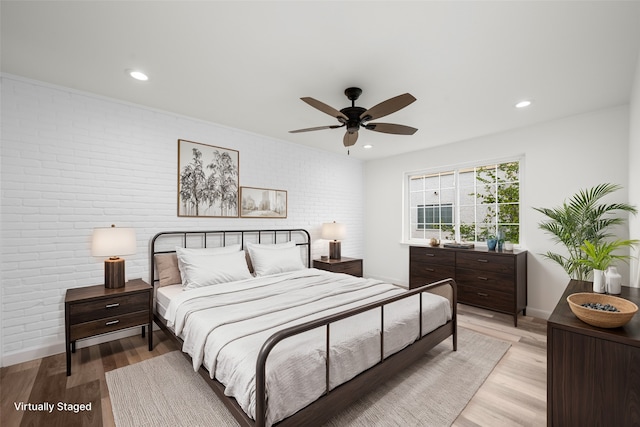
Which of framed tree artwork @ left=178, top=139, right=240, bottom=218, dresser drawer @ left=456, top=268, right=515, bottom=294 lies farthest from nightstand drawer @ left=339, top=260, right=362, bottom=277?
A: framed tree artwork @ left=178, top=139, right=240, bottom=218

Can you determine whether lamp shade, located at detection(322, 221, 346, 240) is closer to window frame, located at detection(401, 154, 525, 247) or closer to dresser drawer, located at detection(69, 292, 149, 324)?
window frame, located at detection(401, 154, 525, 247)

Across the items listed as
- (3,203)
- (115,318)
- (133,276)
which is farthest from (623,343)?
(3,203)

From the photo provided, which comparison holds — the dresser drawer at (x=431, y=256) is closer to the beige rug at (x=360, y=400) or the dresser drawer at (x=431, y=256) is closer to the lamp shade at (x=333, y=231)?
the lamp shade at (x=333, y=231)

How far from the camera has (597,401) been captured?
1.46 m

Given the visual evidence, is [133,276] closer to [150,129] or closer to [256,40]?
[150,129]

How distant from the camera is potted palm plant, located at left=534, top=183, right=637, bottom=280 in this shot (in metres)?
3.24

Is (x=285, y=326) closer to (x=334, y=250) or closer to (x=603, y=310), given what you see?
(x=603, y=310)

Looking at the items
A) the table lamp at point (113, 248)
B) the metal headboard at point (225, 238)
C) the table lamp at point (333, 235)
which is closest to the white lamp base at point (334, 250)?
the table lamp at point (333, 235)

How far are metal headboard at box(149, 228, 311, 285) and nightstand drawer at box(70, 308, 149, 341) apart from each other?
597 mm

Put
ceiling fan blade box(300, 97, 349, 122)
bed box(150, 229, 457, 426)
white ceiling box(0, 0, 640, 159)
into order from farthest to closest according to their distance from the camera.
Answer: ceiling fan blade box(300, 97, 349, 122) < white ceiling box(0, 0, 640, 159) < bed box(150, 229, 457, 426)

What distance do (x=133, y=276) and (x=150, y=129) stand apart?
1.75 metres

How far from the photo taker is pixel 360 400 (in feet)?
7.03

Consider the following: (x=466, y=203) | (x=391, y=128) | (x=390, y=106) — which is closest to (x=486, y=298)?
(x=466, y=203)

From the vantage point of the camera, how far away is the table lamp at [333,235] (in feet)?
16.3
